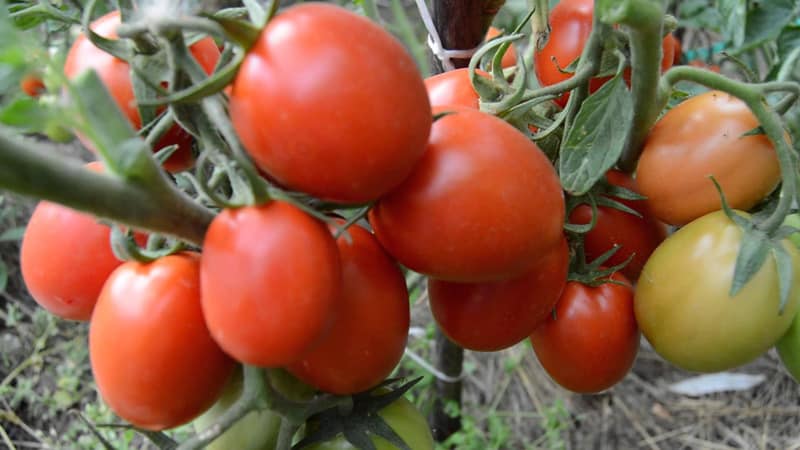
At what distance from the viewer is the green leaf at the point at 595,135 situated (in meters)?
0.55

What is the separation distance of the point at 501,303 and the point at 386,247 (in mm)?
117

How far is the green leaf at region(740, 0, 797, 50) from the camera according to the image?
1057 mm

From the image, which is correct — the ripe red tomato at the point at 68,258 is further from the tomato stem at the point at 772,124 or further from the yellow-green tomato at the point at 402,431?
the tomato stem at the point at 772,124

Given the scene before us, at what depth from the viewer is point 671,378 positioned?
5.31 feet

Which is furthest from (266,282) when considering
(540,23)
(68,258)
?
(540,23)

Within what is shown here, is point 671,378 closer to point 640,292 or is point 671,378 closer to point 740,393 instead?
point 740,393

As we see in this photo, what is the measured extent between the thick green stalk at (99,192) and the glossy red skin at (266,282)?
0.11 ft

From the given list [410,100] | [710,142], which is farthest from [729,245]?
[410,100]

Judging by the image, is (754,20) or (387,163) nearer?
(387,163)

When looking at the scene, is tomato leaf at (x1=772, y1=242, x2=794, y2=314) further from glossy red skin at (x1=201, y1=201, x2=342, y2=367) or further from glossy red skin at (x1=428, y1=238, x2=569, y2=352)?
glossy red skin at (x1=201, y1=201, x2=342, y2=367)

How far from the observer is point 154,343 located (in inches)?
17.1

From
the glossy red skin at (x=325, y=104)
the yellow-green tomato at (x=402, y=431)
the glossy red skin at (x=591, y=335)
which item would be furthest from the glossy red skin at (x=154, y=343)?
the glossy red skin at (x=591, y=335)

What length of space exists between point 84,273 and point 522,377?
1.30 meters

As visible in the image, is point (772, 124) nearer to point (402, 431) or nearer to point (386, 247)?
point (386, 247)
